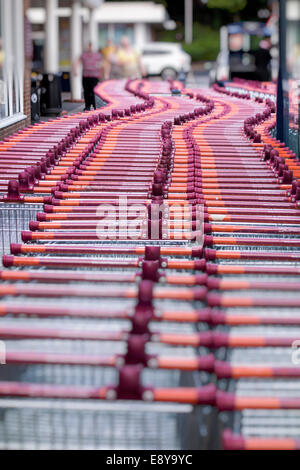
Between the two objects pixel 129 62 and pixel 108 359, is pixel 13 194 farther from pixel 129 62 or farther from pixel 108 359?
pixel 129 62

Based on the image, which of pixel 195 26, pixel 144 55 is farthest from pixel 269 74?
pixel 195 26

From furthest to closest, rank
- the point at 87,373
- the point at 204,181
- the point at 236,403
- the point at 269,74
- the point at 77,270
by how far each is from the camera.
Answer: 1. the point at 269,74
2. the point at 204,181
3. the point at 77,270
4. the point at 87,373
5. the point at 236,403

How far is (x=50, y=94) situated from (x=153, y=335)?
1224 cm

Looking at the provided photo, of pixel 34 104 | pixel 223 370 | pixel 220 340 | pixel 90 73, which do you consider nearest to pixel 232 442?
pixel 223 370

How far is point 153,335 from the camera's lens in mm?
2924

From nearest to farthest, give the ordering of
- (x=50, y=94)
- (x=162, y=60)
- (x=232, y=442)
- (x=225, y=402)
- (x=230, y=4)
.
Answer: (x=232, y=442) → (x=225, y=402) → (x=50, y=94) → (x=162, y=60) → (x=230, y=4)

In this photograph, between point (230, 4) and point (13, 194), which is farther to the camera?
point (230, 4)

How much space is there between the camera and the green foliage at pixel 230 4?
45.4 meters

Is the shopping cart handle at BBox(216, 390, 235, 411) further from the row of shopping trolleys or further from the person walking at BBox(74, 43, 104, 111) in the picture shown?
the person walking at BBox(74, 43, 104, 111)

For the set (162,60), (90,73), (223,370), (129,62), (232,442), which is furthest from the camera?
(162,60)

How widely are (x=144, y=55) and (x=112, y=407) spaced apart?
29306 millimetres

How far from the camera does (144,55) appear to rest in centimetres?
3052

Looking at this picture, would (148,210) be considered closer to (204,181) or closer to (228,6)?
(204,181)

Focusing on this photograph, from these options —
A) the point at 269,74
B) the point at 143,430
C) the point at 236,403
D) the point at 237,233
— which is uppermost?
the point at 269,74
